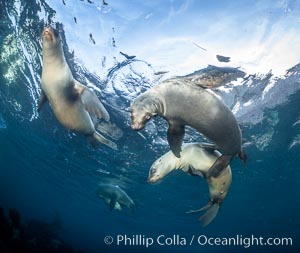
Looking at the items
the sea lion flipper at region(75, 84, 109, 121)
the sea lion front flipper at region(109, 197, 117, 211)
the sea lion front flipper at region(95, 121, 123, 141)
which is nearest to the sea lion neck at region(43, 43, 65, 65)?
the sea lion flipper at region(75, 84, 109, 121)

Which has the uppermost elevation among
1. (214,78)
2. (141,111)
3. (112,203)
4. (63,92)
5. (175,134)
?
(112,203)

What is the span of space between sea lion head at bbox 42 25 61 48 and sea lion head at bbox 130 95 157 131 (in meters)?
2.31

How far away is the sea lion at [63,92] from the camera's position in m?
5.20

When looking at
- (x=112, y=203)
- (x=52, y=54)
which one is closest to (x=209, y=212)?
(x=52, y=54)

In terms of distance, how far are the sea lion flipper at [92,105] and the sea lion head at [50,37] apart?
0.96 metres

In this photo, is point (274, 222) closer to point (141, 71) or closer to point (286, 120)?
point (286, 120)

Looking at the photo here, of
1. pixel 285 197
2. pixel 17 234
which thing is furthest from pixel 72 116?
pixel 285 197

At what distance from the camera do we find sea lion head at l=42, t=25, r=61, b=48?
4.88 metres

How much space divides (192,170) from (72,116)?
245 centimetres

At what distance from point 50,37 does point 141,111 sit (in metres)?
2.51

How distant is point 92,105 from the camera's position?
5395mm

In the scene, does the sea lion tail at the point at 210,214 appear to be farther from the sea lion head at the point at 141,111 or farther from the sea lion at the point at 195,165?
the sea lion head at the point at 141,111

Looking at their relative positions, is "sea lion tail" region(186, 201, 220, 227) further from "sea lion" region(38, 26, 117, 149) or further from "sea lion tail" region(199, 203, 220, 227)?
"sea lion" region(38, 26, 117, 149)

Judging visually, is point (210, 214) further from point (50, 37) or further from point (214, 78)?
point (50, 37)
